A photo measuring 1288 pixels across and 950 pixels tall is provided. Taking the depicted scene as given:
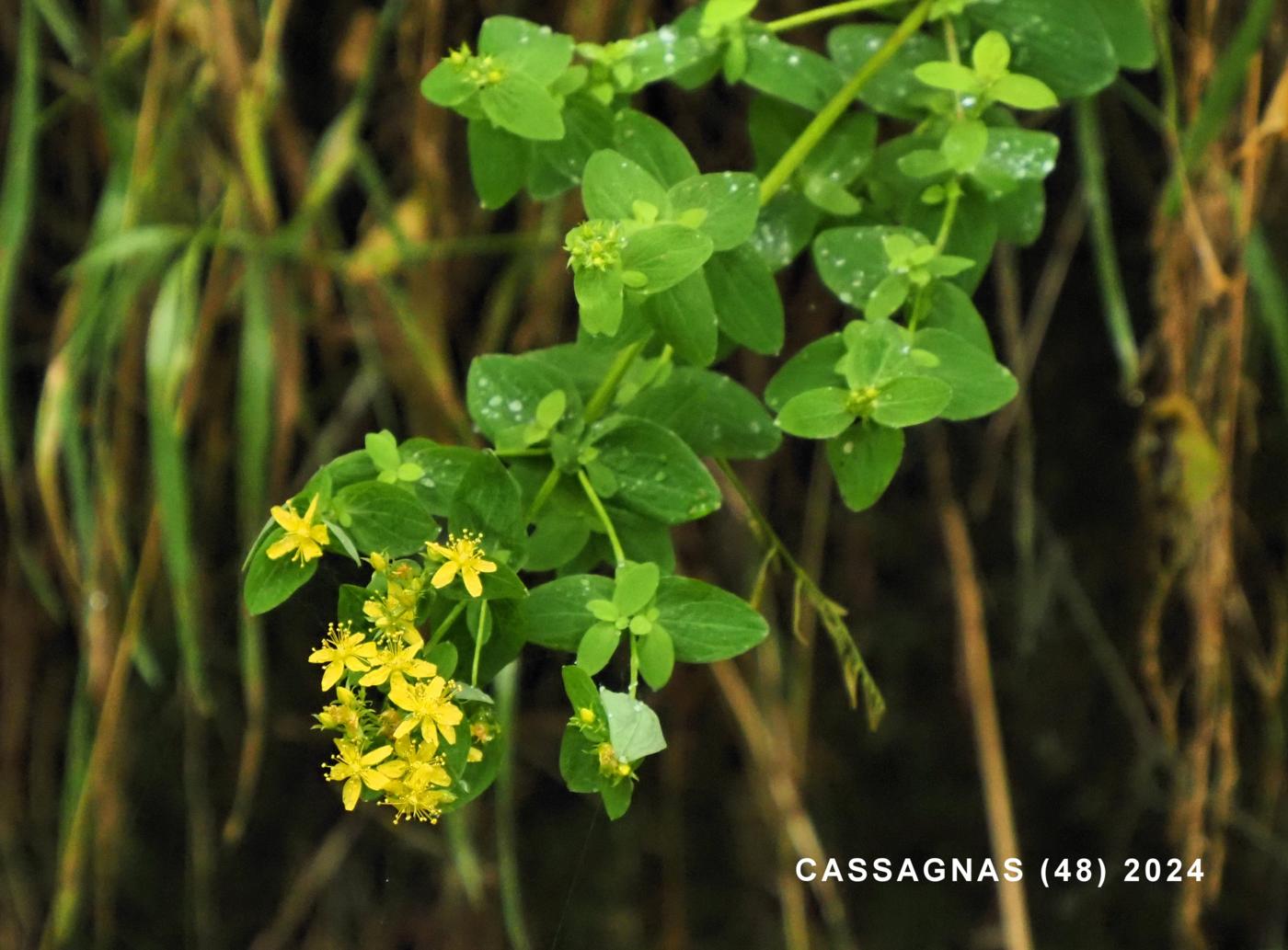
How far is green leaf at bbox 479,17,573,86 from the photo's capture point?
528 mm

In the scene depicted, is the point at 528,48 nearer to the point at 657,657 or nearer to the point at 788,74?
the point at 788,74

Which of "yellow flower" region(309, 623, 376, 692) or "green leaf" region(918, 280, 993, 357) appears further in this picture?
"green leaf" region(918, 280, 993, 357)

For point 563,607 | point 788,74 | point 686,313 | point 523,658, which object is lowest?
A: point 523,658

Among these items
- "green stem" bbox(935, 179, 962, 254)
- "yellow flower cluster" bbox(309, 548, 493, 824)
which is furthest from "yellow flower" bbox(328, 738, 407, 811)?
"green stem" bbox(935, 179, 962, 254)

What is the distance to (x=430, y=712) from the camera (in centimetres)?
42

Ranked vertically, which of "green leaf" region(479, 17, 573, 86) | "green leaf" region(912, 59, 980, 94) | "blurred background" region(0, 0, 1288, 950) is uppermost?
"green leaf" region(479, 17, 573, 86)

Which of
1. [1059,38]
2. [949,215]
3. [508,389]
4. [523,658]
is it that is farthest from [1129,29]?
[523,658]

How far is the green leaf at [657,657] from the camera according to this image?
0.47m

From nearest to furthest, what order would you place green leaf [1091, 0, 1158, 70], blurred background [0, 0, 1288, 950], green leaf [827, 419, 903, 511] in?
green leaf [827, 419, 903, 511]
green leaf [1091, 0, 1158, 70]
blurred background [0, 0, 1288, 950]

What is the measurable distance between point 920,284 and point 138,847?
847 mm

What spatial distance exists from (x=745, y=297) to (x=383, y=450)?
0.17m

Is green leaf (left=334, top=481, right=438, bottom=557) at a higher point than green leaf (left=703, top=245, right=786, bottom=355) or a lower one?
lower

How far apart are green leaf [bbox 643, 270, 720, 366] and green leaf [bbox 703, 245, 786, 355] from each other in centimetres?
5

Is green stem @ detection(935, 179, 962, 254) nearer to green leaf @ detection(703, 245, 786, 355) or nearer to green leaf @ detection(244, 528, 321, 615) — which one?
green leaf @ detection(703, 245, 786, 355)
